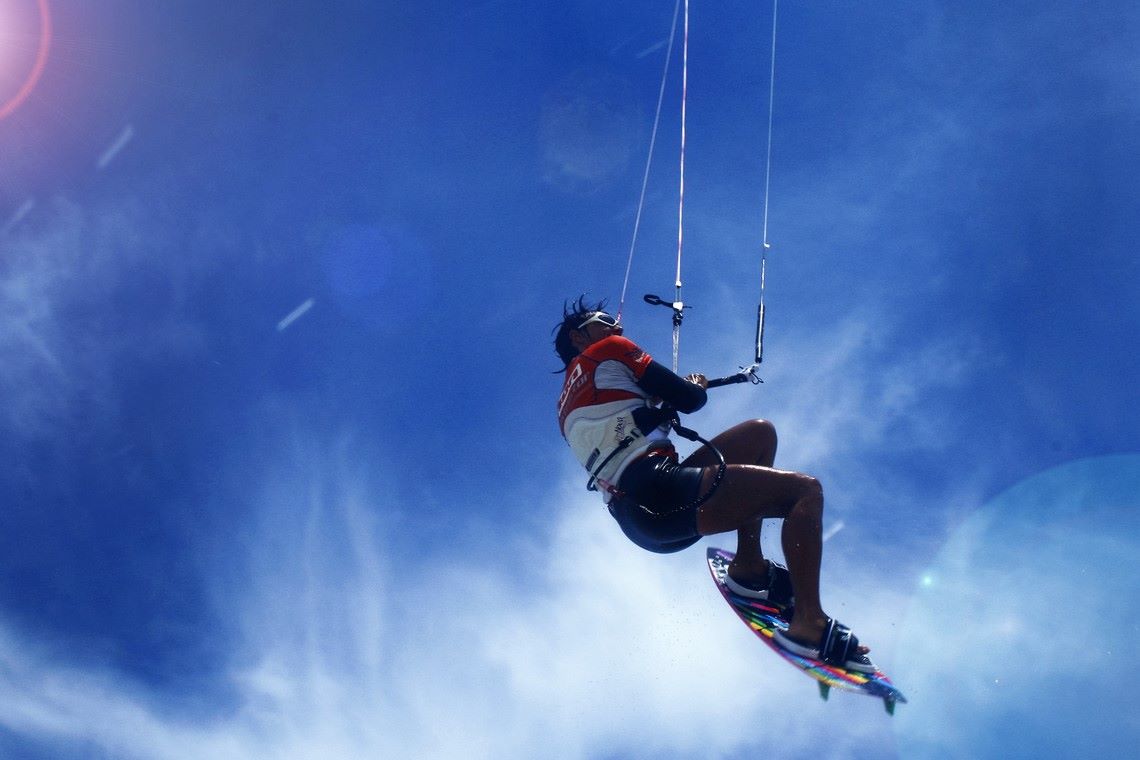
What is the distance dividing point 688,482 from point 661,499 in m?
0.24

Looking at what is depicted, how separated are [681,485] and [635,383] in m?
0.96

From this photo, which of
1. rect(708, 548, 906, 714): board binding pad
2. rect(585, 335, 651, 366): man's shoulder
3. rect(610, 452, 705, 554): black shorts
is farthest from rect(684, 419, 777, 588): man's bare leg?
rect(585, 335, 651, 366): man's shoulder

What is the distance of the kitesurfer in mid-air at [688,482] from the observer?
520cm

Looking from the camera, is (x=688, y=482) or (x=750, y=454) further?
(x=750, y=454)

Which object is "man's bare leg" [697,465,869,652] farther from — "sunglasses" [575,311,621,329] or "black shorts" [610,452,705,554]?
"sunglasses" [575,311,621,329]

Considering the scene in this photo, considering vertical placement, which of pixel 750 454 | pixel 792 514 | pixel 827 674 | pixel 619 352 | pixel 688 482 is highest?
pixel 619 352

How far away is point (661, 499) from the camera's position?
539 cm

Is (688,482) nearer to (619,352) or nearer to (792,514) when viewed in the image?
(792,514)

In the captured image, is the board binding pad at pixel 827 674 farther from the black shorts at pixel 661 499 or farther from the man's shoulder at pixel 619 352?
the man's shoulder at pixel 619 352

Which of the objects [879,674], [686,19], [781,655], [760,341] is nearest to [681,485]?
[781,655]

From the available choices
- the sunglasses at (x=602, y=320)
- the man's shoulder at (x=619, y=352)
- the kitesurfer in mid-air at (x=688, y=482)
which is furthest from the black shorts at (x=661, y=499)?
the sunglasses at (x=602, y=320)

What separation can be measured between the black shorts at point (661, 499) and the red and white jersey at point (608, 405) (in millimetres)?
147

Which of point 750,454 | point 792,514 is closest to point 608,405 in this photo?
point 750,454

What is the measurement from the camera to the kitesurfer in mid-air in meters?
5.20
